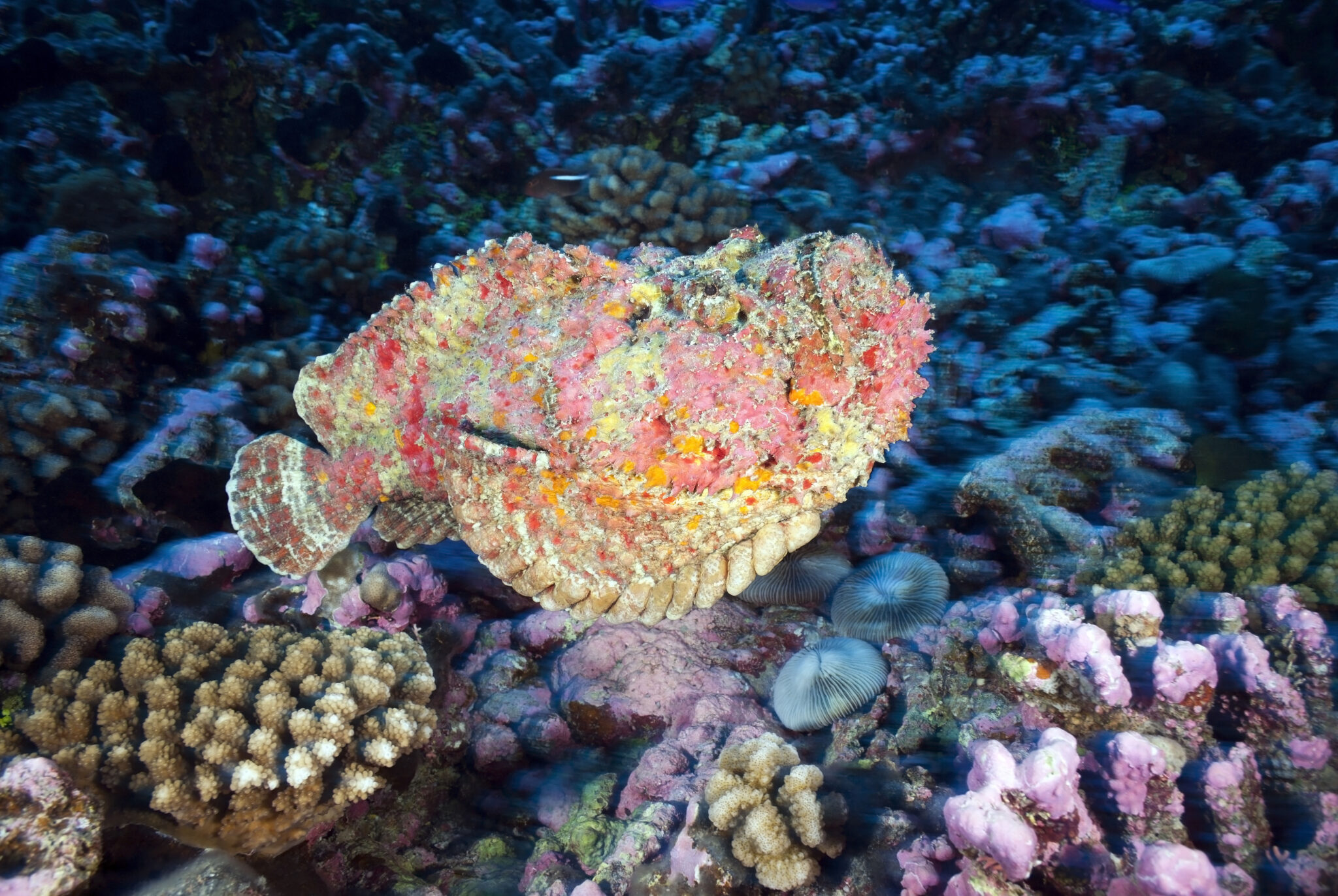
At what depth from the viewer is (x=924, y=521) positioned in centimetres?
334

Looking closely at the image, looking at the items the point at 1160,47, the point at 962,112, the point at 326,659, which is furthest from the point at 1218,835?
the point at 1160,47

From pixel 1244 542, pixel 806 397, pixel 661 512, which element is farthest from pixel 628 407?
pixel 1244 542

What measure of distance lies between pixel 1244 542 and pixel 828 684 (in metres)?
1.76

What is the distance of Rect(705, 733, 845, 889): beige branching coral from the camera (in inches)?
71.2

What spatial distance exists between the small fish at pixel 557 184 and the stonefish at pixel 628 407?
3386 mm

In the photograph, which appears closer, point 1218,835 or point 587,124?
point 1218,835

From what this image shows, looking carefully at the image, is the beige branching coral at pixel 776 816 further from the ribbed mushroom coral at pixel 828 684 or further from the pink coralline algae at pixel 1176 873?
the pink coralline algae at pixel 1176 873

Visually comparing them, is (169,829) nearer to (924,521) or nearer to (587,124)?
(924,521)

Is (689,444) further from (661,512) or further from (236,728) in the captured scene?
(236,728)

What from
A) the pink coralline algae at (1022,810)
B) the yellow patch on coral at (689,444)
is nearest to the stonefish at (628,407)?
the yellow patch on coral at (689,444)

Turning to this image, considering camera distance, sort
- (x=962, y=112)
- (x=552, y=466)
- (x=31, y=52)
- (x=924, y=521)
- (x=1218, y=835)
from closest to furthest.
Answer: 1. (x=1218, y=835)
2. (x=552, y=466)
3. (x=924, y=521)
4. (x=31, y=52)
5. (x=962, y=112)

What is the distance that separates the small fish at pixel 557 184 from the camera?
18.3ft

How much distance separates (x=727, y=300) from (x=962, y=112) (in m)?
6.01

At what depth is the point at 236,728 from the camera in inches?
84.0
